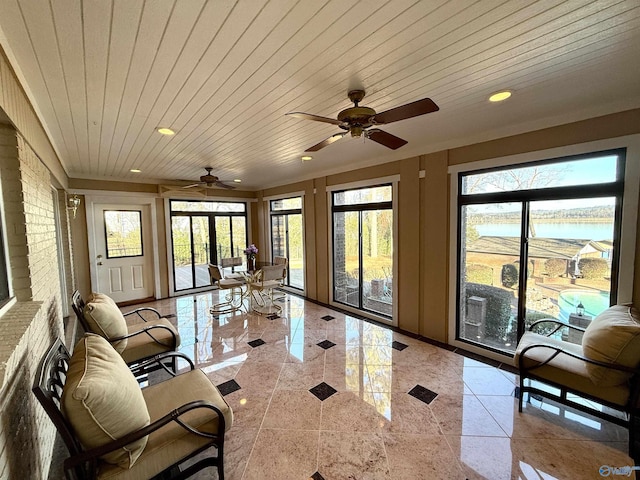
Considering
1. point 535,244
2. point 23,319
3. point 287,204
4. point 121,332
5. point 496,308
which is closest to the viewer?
point 23,319

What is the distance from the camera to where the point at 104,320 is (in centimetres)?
220

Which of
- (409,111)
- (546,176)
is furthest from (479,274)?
(409,111)

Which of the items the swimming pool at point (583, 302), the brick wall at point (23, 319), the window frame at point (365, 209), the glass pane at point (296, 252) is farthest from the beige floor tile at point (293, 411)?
the glass pane at point (296, 252)

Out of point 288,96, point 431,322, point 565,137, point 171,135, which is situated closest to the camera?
point 288,96

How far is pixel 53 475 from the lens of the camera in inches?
63.9

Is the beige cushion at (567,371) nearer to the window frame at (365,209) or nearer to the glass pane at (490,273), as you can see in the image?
the glass pane at (490,273)

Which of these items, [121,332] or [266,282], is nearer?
[121,332]

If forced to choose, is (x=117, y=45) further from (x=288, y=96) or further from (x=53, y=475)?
(x=53, y=475)

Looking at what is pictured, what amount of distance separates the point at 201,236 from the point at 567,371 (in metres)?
6.19

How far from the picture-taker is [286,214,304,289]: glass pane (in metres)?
5.52

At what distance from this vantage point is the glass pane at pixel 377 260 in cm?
396

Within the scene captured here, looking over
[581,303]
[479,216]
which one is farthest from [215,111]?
[581,303]

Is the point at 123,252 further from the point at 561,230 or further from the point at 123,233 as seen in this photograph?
the point at 561,230

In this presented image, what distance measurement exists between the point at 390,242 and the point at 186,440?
3203 millimetres
